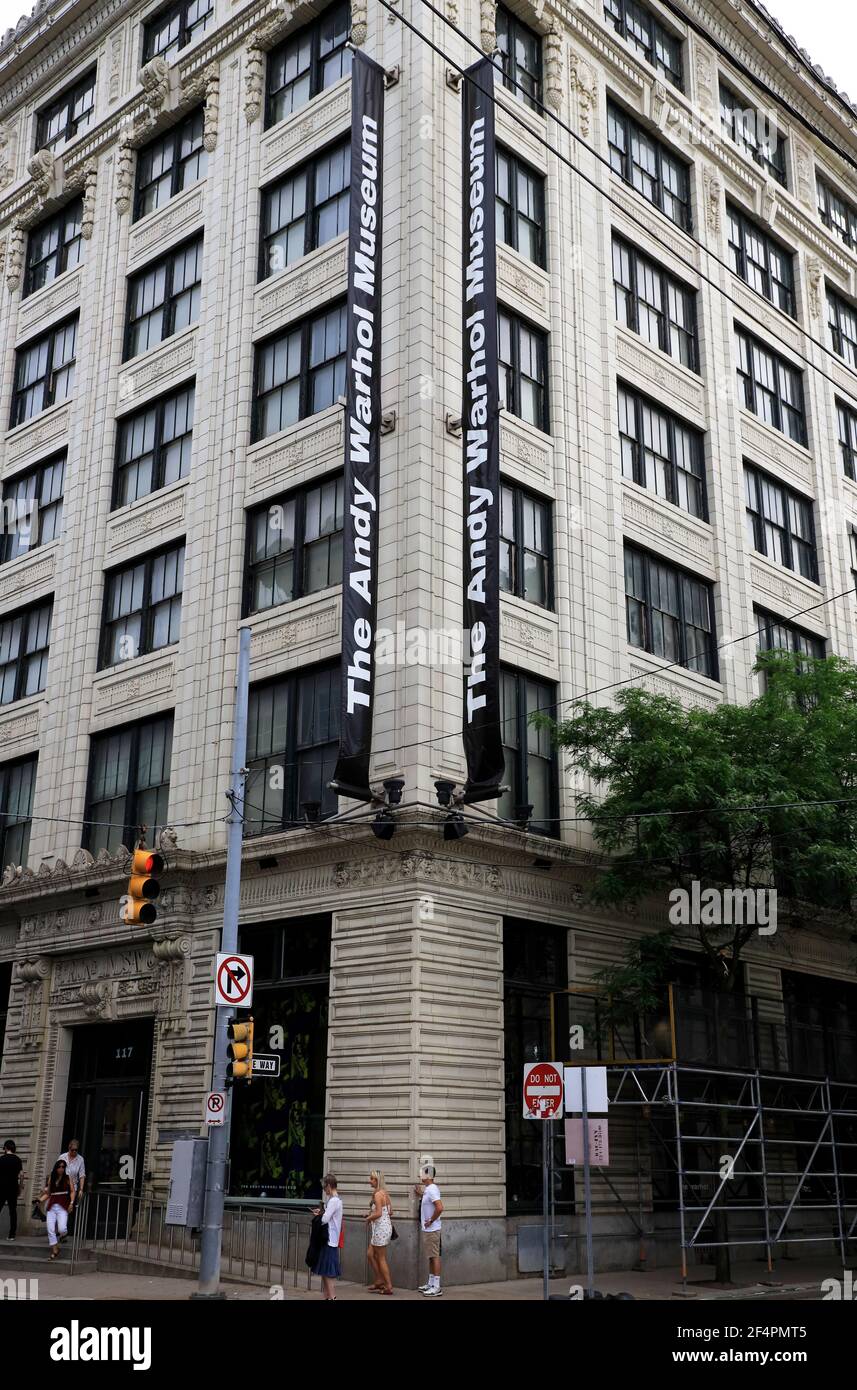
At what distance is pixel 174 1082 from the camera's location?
26109mm

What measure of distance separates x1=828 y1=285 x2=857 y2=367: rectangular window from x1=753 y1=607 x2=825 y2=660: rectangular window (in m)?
10.1

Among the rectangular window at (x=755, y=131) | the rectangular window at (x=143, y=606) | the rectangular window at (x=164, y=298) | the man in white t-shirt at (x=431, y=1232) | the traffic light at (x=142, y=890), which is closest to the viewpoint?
the traffic light at (x=142, y=890)

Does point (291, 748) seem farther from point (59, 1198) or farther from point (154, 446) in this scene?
point (154, 446)

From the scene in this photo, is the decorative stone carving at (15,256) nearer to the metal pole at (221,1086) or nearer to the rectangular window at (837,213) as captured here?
the metal pole at (221,1086)

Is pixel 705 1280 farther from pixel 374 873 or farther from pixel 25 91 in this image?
pixel 25 91

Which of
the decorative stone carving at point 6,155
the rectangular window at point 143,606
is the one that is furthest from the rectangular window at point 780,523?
the decorative stone carving at point 6,155

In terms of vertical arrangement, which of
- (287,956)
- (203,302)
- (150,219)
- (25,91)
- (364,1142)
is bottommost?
(364,1142)

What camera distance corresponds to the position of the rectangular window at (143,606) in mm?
30531

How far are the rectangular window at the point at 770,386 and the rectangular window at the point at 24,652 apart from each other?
19033 millimetres

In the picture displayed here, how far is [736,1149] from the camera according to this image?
27141mm

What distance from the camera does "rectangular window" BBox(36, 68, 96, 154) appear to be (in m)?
39.0

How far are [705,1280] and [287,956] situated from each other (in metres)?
9.28

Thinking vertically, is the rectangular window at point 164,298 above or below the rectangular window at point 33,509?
above
